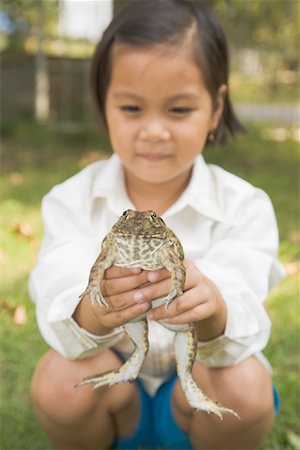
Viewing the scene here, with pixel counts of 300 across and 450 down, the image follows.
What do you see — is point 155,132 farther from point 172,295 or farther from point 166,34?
point 172,295

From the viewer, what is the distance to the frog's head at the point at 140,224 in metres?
1.10

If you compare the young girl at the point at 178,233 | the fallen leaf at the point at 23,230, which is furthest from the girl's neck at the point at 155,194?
the fallen leaf at the point at 23,230

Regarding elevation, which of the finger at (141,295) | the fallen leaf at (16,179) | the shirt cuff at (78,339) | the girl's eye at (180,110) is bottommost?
the fallen leaf at (16,179)

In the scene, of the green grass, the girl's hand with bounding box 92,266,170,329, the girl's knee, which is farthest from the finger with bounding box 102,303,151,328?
the green grass

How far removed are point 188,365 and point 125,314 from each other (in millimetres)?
173

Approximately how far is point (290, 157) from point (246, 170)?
31.8 inches

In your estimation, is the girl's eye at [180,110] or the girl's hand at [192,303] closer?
the girl's hand at [192,303]

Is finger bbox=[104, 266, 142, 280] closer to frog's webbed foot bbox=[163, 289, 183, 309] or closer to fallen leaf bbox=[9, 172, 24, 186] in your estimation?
frog's webbed foot bbox=[163, 289, 183, 309]

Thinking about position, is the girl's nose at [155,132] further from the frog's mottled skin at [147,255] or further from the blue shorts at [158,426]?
the blue shorts at [158,426]

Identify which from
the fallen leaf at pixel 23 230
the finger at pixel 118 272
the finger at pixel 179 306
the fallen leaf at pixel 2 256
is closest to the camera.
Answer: the finger at pixel 118 272

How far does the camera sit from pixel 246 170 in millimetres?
5004

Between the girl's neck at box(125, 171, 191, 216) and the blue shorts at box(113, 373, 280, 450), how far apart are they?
517 mm

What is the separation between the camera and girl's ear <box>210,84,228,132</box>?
203 centimetres

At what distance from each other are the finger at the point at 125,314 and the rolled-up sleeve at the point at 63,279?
25cm
